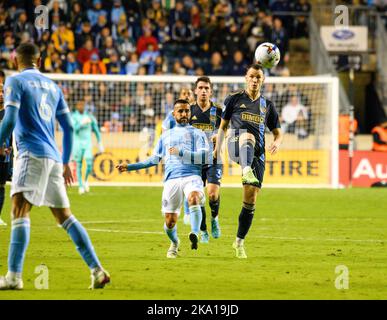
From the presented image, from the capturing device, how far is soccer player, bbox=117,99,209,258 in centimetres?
1224

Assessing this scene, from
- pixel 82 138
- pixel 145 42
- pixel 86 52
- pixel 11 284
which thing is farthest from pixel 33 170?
pixel 145 42

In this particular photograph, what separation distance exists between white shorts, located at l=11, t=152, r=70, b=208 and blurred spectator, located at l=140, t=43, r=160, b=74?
20.4m

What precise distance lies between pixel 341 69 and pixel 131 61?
6.94m

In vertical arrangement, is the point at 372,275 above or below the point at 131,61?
below

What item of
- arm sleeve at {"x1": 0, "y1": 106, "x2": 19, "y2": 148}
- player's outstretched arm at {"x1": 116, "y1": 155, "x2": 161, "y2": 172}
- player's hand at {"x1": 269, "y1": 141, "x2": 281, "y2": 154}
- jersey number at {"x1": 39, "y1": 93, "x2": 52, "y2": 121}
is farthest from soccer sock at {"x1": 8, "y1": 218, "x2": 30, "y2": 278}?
player's hand at {"x1": 269, "y1": 141, "x2": 281, "y2": 154}

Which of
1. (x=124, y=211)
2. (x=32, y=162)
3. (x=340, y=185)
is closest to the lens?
(x=32, y=162)

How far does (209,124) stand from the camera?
50.2 feet

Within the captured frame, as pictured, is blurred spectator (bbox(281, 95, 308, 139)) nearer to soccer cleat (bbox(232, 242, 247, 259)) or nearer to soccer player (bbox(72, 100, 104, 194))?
soccer player (bbox(72, 100, 104, 194))

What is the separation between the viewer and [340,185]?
88.3ft

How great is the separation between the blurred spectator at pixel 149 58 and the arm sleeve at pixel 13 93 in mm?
20471

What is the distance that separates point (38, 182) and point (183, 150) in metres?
3.22

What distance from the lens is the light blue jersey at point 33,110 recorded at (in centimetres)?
930
